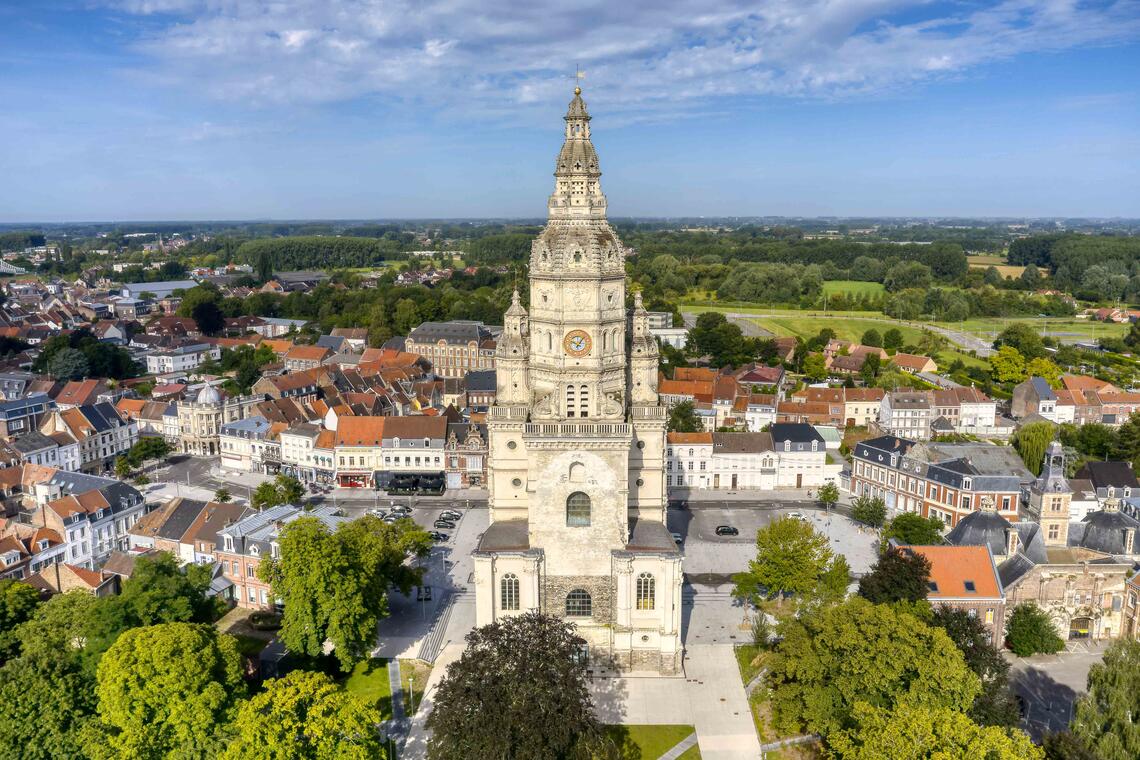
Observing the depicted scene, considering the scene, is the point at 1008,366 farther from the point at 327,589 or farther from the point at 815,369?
the point at 327,589

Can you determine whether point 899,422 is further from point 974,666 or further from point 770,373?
point 974,666

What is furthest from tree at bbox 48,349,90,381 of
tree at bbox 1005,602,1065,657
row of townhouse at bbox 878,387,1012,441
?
tree at bbox 1005,602,1065,657

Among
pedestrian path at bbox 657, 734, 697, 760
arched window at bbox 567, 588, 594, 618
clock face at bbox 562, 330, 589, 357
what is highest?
clock face at bbox 562, 330, 589, 357

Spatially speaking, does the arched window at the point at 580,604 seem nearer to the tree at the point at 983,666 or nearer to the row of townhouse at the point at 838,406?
the tree at the point at 983,666

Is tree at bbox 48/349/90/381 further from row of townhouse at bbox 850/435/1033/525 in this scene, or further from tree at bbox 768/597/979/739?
tree at bbox 768/597/979/739

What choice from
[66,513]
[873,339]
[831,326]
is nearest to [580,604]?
[66,513]

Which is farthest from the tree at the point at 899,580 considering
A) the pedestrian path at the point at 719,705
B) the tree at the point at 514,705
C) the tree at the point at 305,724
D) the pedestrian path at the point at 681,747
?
the tree at the point at 305,724
